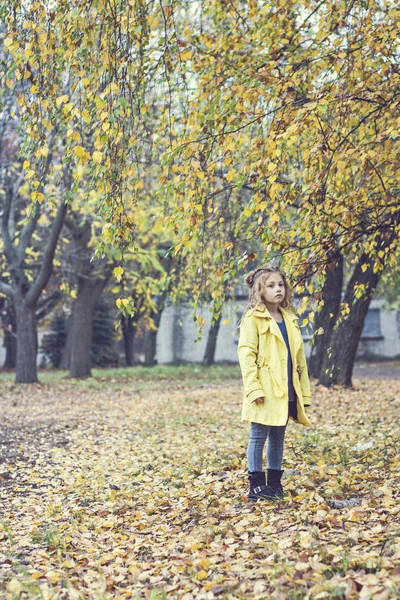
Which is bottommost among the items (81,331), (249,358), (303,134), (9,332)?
(249,358)

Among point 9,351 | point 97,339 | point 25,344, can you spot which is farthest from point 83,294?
point 9,351

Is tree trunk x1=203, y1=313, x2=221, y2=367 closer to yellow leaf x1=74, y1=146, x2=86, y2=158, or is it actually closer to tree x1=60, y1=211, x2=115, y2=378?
tree x1=60, y1=211, x2=115, y2=378

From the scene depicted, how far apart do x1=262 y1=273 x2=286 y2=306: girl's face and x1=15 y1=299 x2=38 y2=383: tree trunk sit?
44.9 feet

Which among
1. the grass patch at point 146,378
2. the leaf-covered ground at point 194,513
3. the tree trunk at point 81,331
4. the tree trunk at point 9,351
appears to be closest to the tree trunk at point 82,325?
the tree trunk at point 81,331

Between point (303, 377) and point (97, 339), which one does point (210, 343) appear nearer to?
point (97, 339)

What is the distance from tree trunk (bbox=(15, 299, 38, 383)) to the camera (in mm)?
17797

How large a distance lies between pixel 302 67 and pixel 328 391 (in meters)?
7.98

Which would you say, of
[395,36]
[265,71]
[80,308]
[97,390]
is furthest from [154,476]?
[80,308]

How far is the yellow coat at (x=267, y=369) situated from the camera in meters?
4.91

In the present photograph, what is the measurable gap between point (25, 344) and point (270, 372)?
13.8 m

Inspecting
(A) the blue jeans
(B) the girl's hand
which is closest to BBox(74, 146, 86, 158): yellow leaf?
(B) the girl's hand

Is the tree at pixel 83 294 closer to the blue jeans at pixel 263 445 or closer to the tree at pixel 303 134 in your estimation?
the tree at pixel 303 134

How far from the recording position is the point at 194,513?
203 inches

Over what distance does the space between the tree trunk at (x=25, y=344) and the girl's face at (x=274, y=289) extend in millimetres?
13692
